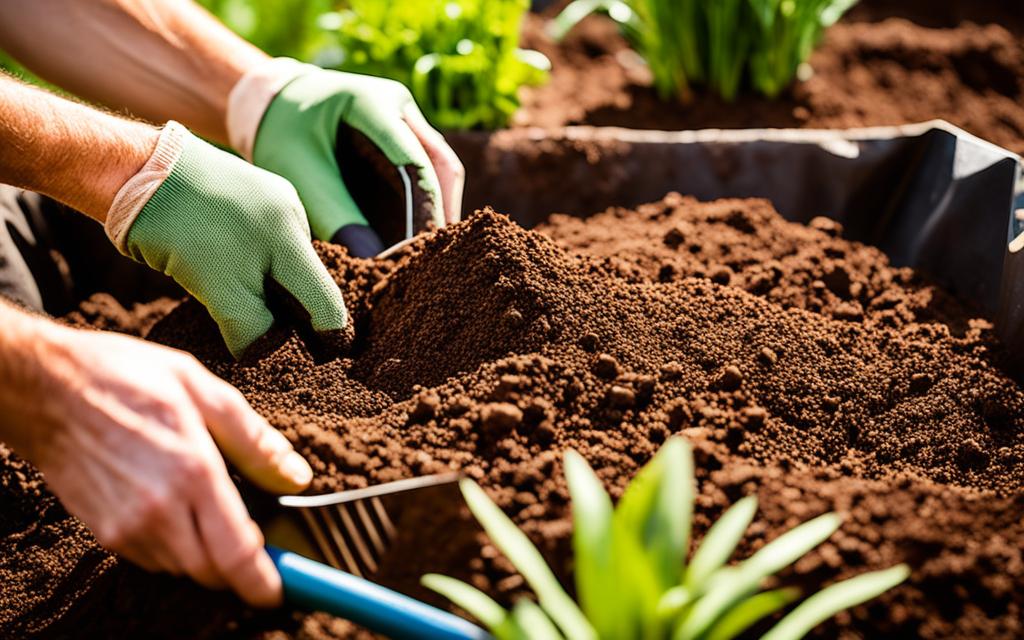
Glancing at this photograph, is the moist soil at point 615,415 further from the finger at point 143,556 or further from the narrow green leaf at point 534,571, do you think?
the narrow green leaf at point 534,571

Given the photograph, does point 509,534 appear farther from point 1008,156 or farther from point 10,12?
point 10,12

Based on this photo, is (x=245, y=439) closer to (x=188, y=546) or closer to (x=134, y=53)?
(x=188, y=546)

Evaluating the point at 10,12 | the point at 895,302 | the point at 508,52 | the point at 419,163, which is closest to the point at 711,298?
the point at 895,302

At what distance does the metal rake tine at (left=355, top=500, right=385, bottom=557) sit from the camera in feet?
3.06

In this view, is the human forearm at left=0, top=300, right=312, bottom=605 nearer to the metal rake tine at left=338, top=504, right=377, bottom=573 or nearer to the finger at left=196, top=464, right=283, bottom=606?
the finger at left=196, top=464, right=283, bottom=606

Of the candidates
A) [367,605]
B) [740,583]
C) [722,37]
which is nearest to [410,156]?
[367,605]

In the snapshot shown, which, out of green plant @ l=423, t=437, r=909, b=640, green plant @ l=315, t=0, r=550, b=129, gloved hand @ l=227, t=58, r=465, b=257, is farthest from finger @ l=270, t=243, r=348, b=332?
green plant @ l=315, t=0, r=550, b=129

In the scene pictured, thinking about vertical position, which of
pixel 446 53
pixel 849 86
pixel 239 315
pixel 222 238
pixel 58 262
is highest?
pixel 849 86

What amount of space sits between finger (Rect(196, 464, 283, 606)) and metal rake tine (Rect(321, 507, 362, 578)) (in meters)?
0.10

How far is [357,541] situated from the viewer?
0.94 m

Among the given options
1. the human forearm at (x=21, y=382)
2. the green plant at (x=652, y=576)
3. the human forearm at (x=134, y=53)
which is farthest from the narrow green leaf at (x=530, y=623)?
the human forearm at (x=134, y=53)

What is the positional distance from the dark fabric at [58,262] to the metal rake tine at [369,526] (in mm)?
892

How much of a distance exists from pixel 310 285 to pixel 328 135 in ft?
1.33

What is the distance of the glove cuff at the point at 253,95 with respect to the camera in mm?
1554
